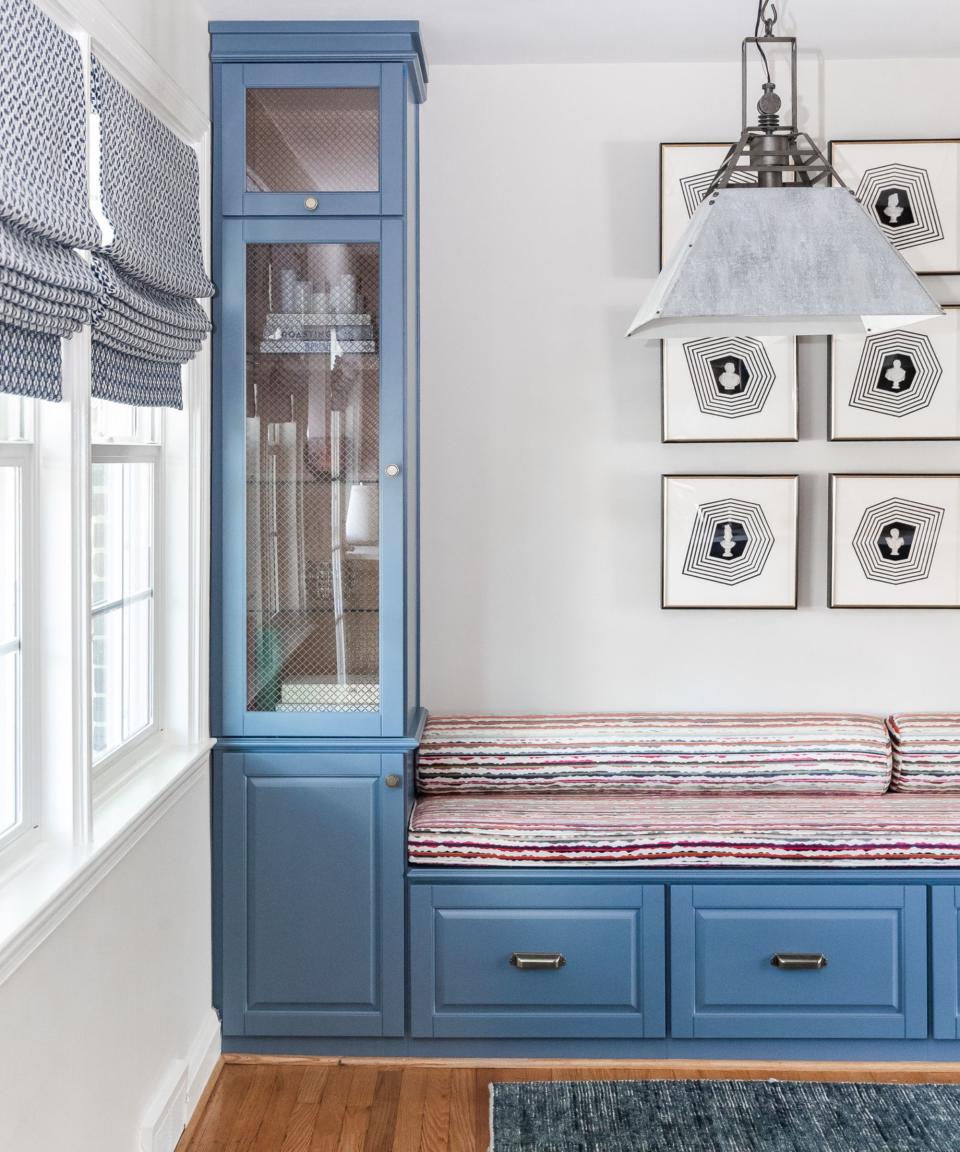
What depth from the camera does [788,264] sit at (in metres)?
1.98

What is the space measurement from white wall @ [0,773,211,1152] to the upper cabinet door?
4.85 ft

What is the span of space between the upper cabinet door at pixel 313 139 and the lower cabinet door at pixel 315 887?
55.2 inches

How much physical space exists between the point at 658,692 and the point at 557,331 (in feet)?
3.64

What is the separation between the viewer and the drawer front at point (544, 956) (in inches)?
114

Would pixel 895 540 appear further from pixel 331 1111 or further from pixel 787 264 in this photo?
pixel 331 1111

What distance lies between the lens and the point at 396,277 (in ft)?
9.43

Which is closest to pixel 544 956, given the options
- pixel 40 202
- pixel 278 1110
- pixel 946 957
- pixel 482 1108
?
pixel 482 1108

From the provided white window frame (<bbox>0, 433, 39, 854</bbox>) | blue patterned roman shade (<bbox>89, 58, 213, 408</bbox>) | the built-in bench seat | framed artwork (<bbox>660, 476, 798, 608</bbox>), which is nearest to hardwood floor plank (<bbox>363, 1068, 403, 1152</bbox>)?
the built-in bench seat

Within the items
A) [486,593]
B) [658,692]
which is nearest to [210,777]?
[486,593]

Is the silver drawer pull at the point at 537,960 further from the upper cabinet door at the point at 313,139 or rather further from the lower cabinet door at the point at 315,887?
the upper cabinet door at the point at 313,139

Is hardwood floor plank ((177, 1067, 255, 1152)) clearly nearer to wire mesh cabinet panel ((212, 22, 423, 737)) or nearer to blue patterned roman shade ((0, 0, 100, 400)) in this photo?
wire mesh cabinet panel ((212, 22, 423, 737))

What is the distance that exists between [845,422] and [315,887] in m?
1.97

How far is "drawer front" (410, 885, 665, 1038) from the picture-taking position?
114 inches

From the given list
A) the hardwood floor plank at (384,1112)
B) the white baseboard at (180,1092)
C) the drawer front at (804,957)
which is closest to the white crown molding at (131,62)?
the white baseboard at (180,1092)
